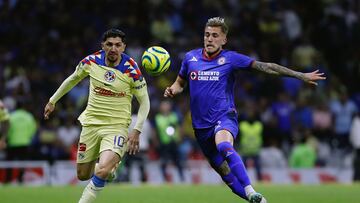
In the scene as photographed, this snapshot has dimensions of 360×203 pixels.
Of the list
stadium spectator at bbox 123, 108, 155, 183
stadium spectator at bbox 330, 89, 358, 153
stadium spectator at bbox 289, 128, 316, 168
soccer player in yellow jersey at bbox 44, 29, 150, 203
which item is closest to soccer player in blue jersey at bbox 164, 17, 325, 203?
soccer player in yellow jersey at bbox 44, 29, 150, 203

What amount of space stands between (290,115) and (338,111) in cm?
131

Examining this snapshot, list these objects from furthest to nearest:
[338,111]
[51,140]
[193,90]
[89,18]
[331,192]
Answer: [89,18] < [338,111] < [51,140] < [331,192] < [193,90]

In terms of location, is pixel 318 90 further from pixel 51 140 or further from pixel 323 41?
pixel 51 140

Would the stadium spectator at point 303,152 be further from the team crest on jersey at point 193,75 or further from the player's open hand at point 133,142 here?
the player's open hand at point 133,142

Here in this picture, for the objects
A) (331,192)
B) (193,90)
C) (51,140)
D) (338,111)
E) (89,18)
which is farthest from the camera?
(89,18)

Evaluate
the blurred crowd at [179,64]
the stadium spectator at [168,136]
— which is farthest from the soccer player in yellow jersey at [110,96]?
the stadium spectator at [168,136]

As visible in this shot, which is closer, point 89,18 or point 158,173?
point 158,173

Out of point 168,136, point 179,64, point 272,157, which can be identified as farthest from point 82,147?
point 179,64

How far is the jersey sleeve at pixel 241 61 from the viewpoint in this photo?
12539mm

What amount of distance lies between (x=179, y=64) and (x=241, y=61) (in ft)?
42.7

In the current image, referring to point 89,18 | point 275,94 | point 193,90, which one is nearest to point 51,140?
point 89,18

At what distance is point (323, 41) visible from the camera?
28.5 metres

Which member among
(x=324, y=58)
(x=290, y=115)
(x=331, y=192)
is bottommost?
(x=331, y=192)

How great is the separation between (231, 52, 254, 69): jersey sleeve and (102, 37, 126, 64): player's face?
158 cm
